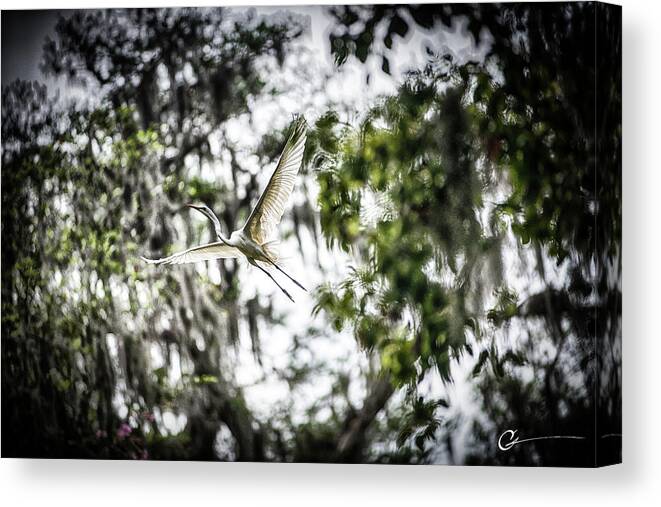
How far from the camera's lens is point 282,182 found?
16.9 ft

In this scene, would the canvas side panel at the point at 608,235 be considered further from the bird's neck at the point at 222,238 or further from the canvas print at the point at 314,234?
the bird's neck at the point at 222,238

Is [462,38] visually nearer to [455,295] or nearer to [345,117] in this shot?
[345,117]

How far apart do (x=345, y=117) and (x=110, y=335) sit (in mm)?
1349

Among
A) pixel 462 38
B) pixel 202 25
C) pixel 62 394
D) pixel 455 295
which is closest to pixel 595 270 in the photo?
pixel 455 295

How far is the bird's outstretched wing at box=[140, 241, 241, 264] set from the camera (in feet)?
17.0

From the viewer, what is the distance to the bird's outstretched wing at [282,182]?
514 cm

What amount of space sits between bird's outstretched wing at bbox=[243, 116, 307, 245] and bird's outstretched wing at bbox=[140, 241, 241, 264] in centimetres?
16

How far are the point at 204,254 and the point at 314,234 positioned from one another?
1.54ft

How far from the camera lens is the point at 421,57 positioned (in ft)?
16.7
